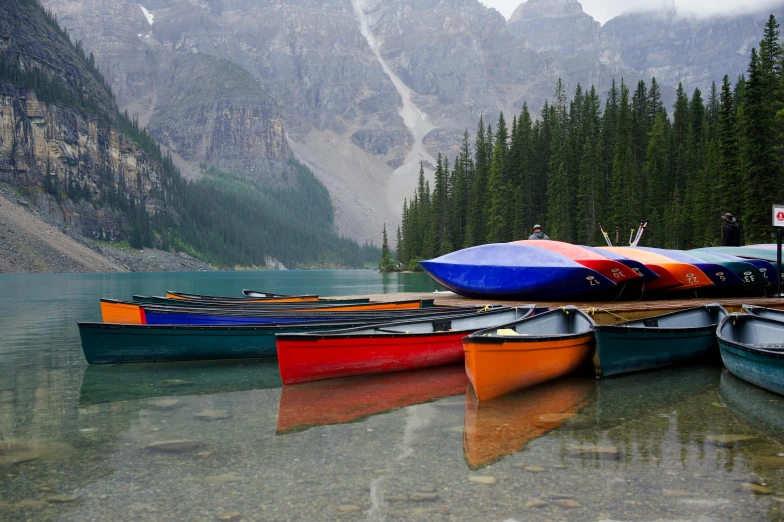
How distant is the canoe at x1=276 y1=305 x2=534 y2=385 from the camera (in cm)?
1094

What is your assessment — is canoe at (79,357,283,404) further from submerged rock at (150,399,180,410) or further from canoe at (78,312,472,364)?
submerged rock at (150,399,180,410)

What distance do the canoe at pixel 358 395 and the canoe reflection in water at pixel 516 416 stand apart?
0.83 meters

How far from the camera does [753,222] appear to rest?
140 ft

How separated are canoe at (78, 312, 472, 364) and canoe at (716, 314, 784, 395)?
763 centimetres

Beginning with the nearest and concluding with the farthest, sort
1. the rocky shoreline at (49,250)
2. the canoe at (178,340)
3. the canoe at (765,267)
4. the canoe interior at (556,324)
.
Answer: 1. the canoe interior at (556,324)
2. the canoe at (178,340)
3. the canoe at (765,267)
4. the rocky shoreline at (49,250)

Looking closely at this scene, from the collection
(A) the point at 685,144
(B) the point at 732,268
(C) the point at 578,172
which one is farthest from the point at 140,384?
(A) the point at 685,144

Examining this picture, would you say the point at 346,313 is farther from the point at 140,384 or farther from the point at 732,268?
the point at 732,268

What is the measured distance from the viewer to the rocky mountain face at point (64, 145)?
14700cm

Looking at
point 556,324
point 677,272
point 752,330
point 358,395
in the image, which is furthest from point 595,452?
point 677,272

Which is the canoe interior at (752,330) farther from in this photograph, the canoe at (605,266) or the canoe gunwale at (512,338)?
the canoe at (605,266)

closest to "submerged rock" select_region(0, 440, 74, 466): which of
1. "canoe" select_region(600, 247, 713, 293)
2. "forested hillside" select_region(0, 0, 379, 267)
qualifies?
"canoe" select_region(600, 247, 713, 293)

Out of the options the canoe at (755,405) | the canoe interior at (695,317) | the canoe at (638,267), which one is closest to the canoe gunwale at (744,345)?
the canoe at (755,405)

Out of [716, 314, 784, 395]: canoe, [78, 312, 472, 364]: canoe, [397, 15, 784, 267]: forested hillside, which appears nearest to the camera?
[716, 314, 784, 395]: canoe

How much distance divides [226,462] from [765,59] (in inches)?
2182
